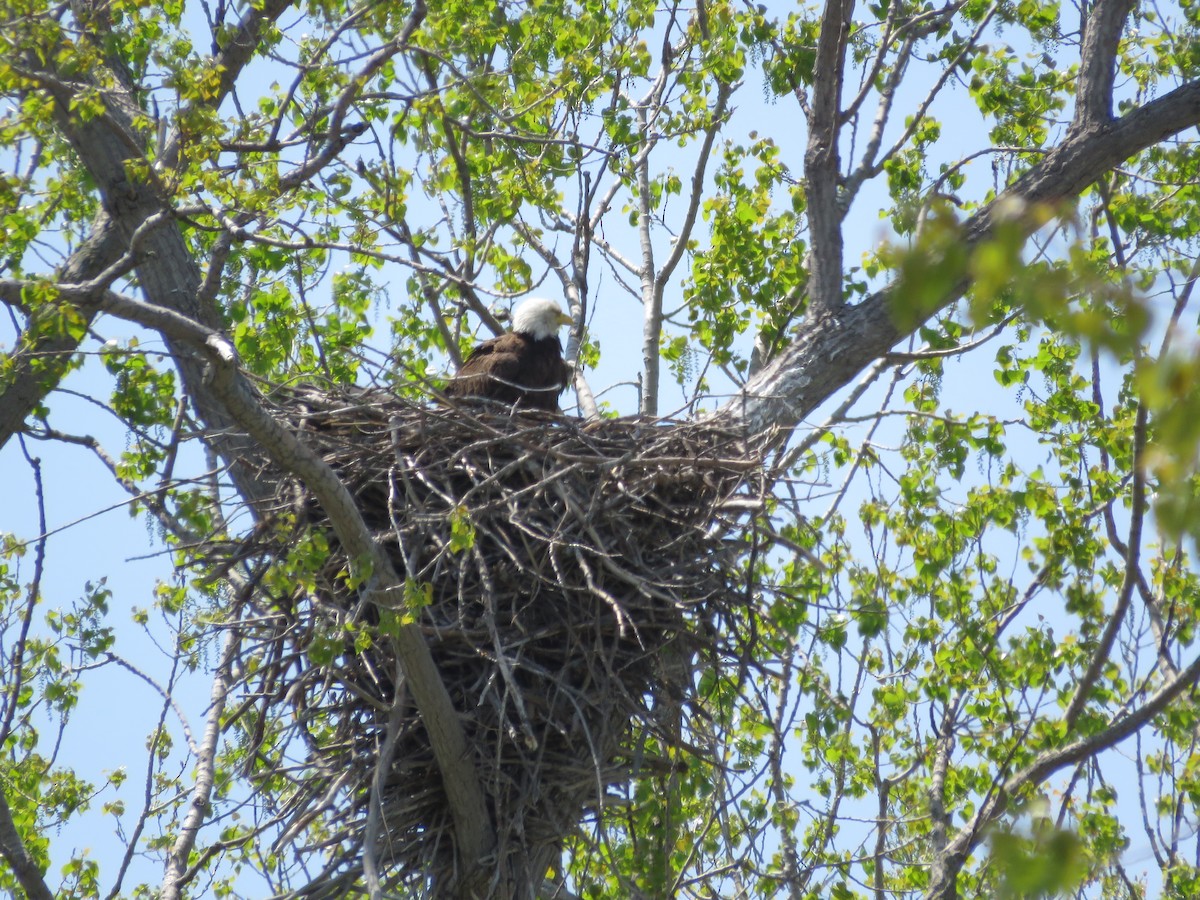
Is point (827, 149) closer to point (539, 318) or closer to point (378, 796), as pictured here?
point (539, 318)

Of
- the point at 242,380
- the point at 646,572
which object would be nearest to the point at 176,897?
the point at 646,572

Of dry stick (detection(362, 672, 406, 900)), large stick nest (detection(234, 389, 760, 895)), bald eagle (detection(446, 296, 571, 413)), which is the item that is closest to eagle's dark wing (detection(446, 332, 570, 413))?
bald eagle (detection(446, 296, 571, 413))

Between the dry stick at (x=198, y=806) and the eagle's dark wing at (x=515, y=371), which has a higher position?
the eagle's dark wing at (x=515, y=371)

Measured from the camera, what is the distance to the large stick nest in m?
4.94

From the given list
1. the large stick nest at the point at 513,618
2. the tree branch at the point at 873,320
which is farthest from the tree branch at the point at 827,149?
the large stick nest at the point at 513,618

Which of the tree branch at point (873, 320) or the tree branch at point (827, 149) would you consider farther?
the tree branch at point (827, 149)

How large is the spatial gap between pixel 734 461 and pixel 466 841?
1751mm

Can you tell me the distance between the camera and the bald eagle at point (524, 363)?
691 centimetres

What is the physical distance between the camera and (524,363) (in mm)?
7176

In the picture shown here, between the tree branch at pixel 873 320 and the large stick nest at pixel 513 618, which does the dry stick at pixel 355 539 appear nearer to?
the large stick nest at pixel 513 618

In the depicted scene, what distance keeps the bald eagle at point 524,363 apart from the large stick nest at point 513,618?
56.2 inches

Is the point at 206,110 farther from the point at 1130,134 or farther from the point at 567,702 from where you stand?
the point at 1130,134

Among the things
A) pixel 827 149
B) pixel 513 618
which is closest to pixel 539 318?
pixel 827 149

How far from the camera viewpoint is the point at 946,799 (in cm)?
957
